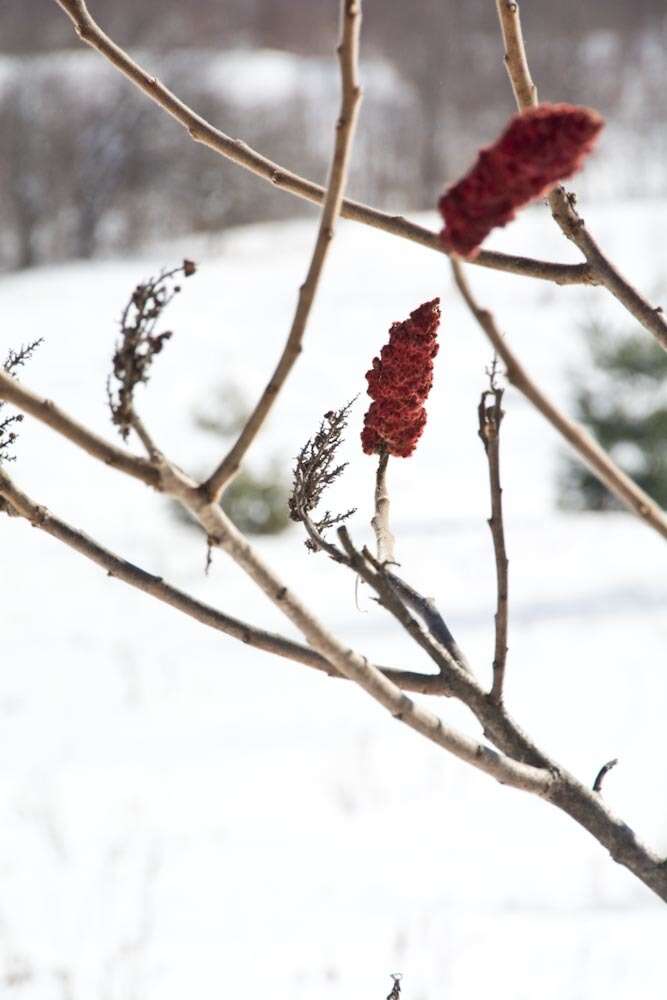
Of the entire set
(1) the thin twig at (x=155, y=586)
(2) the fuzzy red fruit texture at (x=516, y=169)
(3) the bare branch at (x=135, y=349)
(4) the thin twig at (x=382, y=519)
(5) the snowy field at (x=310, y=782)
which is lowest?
(1) the thin twig at (x=155, y=586)

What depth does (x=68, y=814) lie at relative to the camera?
311cm

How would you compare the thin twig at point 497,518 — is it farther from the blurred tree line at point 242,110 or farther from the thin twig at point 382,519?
the blurred tree line at point 242,110

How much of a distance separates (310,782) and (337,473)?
2765 mm

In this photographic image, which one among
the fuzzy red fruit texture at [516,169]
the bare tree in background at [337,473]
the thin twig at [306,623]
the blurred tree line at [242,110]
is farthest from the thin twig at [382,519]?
the blurred tree line at [242,110]

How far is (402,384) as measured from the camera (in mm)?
681

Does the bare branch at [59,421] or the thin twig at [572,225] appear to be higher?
the thin twig at [572,225]

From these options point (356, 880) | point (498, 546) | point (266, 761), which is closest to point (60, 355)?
point (266, 761)

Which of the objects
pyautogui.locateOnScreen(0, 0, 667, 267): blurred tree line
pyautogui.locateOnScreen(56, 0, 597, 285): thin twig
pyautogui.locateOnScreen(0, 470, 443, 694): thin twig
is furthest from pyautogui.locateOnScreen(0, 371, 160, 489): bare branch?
pyautogui.locateOnScreen(0, 0, 667, 267): blurred tree line

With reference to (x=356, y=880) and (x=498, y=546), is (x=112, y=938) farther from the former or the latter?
(x=498, y=546)

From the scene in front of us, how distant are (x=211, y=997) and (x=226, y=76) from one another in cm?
1791

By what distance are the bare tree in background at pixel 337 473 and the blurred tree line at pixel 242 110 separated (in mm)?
15710

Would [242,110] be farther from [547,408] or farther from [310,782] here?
[547,408]

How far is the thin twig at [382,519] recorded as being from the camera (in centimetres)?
70

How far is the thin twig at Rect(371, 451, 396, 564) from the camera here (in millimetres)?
703
